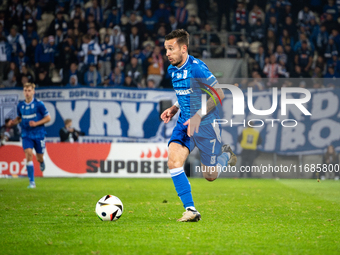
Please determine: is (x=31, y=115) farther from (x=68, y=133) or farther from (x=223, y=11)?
(x=223, y=11)

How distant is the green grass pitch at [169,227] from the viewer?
14.4 ft

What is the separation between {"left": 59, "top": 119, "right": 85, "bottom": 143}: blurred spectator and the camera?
52.9 feet

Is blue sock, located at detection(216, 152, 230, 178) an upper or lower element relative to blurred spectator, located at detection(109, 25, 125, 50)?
lower

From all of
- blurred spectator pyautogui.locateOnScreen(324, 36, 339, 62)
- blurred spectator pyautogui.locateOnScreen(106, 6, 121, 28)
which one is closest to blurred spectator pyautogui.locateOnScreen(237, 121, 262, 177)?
blurred spectator pyautogui.locateOnScreen(324, 36, 339, 62)

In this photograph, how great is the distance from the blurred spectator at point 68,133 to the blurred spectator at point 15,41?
15.4ft

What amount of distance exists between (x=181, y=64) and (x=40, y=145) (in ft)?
21.9

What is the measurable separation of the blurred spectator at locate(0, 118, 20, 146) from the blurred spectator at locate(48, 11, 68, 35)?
493cm

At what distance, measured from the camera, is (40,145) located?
11867 millimetres

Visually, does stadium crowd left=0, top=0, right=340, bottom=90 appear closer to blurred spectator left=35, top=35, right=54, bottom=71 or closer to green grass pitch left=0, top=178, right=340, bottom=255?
blurred spectator left=35, top=35, right=54, bottom=71

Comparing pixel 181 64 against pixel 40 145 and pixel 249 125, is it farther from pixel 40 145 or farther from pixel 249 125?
pixel 249 125

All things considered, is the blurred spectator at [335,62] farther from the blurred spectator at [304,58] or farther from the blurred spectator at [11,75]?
the blurred spectator at [11,75]

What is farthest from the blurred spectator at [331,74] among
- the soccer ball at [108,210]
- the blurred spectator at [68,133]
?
the soccer ball at [108,210]

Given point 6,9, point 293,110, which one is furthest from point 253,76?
point 6,9


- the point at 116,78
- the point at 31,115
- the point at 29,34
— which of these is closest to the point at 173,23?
the point at 116,78
